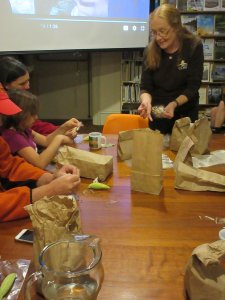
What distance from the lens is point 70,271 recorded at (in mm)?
759

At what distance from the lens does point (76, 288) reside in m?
0.73

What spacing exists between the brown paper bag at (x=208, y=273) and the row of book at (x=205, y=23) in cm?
442

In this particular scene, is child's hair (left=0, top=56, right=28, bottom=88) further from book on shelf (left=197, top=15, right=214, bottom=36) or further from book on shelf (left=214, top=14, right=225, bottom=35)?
book on shelf (left=214, top=14, right=225, bottom=35)

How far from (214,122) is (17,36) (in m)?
2.21

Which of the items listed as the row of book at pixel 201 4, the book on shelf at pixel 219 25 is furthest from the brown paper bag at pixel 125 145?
the book on shelf at pixel 219 25

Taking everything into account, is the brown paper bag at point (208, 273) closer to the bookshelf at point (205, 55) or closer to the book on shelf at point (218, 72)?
the bookshelf at point (205, 55)

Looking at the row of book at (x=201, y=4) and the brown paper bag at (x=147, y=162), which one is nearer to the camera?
the brown paper bag at (x=147, y=162)

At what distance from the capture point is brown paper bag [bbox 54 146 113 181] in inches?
57.4

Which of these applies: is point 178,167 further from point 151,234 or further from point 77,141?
point 77,141

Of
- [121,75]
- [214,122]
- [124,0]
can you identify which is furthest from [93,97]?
[214,122]

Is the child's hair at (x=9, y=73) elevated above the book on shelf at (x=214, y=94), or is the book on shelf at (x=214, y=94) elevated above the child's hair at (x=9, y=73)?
the child's hair at (x=9, y=73)

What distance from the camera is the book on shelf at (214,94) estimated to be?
200 inches

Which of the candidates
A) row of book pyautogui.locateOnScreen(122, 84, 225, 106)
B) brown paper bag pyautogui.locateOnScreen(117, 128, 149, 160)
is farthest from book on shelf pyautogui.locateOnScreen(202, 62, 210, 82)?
brown paper bag pyautogui.locateOnScreen(117, 128, 149, 160)

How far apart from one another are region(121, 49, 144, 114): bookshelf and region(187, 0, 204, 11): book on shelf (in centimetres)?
86
